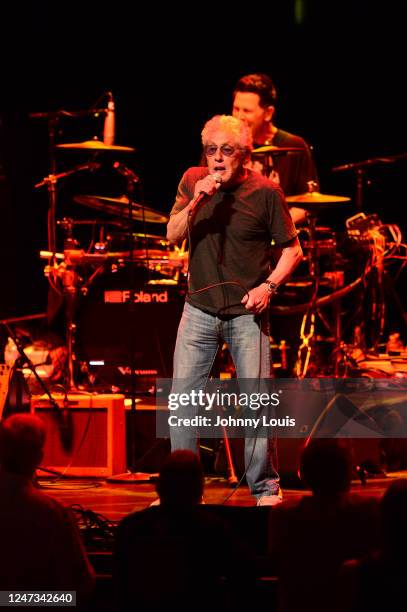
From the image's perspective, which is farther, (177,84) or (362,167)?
(177,84)

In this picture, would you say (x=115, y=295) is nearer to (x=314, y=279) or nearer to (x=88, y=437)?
(x=88, y=437)

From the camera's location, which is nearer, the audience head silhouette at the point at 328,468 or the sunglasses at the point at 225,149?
the audience head silhouette at the point at 328,468

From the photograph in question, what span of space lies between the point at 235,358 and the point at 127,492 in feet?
5.50

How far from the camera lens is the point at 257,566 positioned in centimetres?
340

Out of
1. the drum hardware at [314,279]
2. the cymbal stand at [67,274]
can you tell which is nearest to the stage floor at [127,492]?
the drum hardware at [314,279]

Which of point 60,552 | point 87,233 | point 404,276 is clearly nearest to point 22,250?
point 87,233

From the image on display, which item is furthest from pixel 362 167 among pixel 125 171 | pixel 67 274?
pixel 125 171

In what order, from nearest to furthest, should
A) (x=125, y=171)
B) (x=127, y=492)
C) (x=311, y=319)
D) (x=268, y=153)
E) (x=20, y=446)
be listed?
1. (x=20, y=446)
2. (x=127, y=492)
3. (x=125, y=171)
4. (x=268, y=153)
5. (x=311, y=319)

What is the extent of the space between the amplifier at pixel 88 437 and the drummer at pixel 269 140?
2.01m

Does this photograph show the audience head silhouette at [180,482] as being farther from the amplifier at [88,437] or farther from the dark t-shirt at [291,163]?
the dark t-shirt at [291,163]

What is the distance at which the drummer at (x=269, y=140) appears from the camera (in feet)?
24.4

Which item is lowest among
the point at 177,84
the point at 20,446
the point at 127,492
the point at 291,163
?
the point at 127,492

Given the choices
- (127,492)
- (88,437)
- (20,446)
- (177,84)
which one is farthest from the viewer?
(177,84)

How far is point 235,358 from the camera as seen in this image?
559cm
